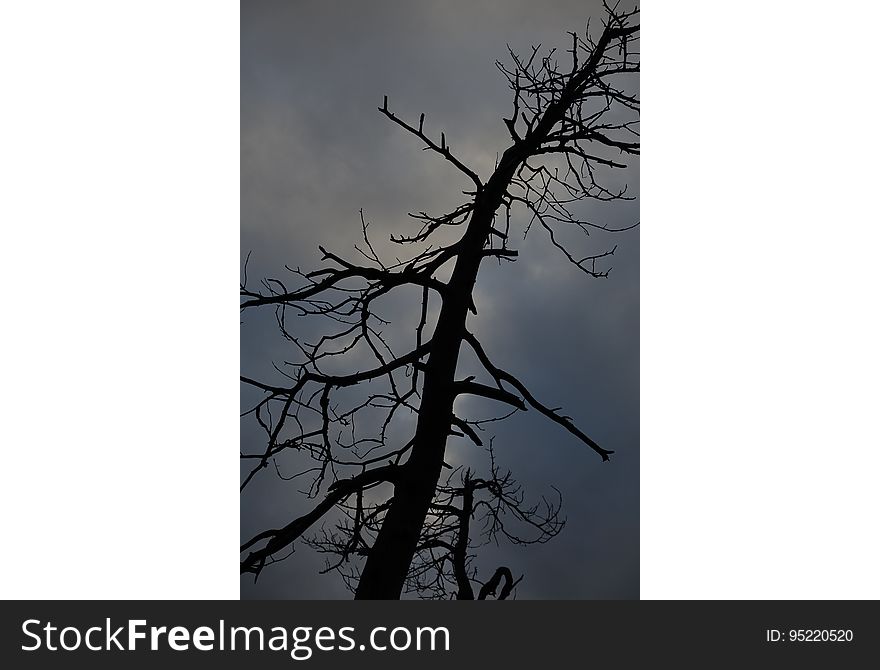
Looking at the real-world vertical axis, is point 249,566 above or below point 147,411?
below

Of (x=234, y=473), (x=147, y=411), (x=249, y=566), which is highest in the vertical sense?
(x=147, y=411)

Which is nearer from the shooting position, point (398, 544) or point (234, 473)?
point (234, 473)

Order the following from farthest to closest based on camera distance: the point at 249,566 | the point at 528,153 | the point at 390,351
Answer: the point at 528,153 < the point at 390,351 < the point at 249,566
